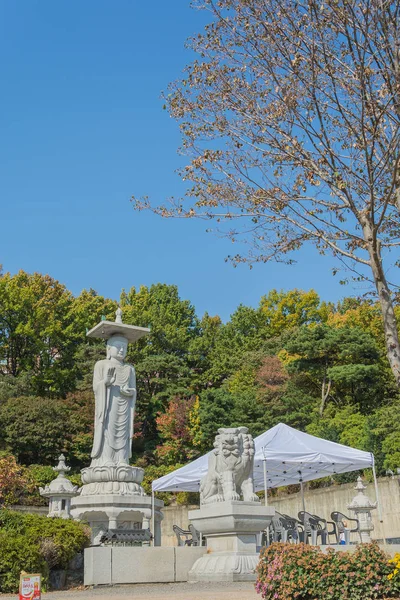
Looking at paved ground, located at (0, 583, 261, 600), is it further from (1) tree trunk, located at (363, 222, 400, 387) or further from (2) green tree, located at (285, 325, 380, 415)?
(2) green tree, located at (285, 325, 380, 415)

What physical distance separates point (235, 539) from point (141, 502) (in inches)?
165

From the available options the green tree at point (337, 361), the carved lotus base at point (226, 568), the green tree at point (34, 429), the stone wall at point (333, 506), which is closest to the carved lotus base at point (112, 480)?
the carved lotus base at point (226, 568)

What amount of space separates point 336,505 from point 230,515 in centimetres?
1443

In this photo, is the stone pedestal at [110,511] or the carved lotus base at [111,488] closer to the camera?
the stone pedestal at [110,511]

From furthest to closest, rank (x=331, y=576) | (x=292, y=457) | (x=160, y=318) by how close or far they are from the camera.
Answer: (x=160, y=318) < (x=292, y=457) < (x=331, y=576)

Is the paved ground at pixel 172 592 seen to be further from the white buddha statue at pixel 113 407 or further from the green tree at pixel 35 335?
the green tree at pixel 35 335

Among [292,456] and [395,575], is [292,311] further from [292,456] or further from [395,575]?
[395,575]

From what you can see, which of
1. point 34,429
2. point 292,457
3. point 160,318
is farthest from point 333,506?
point 160,318

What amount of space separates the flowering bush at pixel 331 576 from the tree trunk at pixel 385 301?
141 inches

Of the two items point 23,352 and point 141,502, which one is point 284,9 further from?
point 23,352

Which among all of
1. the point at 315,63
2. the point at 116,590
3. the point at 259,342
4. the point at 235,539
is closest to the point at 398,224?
the point at 315,63

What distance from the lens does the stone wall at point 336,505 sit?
19.2 metres

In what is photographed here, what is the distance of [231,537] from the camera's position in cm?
784

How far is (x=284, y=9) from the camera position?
8.93 meters
